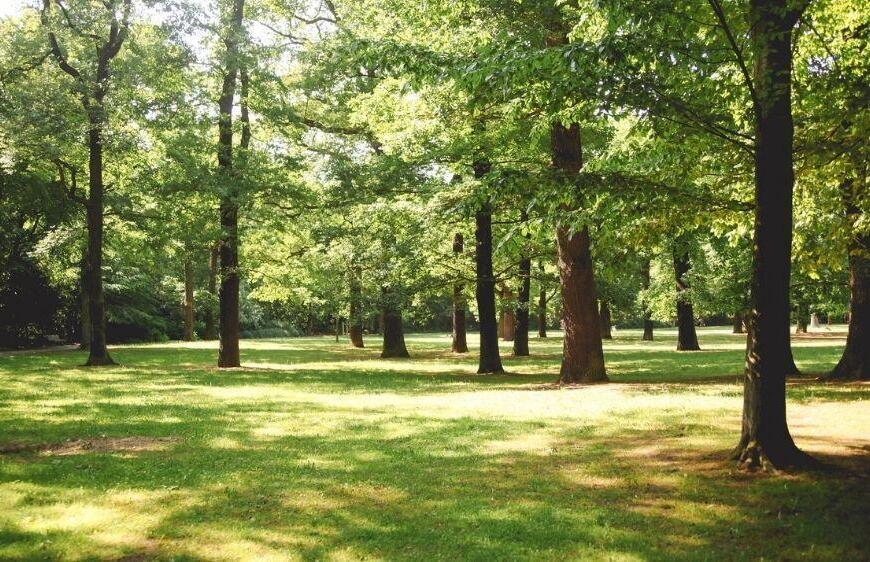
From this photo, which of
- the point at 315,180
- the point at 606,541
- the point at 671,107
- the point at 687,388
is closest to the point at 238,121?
the point at 315,180

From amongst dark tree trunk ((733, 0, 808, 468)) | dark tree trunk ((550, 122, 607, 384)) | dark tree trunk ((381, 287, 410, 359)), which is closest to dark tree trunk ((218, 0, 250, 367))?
dark tree trunk ((381, 287, 410, 359))

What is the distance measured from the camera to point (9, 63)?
2205cm

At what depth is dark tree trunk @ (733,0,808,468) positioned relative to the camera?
7.26 meters

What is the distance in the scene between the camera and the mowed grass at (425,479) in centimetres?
556

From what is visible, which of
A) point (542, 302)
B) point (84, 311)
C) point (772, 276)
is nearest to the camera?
point (772, 276)

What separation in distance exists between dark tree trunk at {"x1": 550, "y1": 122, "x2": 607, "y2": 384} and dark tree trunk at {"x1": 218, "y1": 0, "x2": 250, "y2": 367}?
983 cm

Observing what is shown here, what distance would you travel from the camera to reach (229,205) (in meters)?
20.8

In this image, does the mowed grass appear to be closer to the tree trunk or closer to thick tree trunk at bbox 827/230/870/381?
thick tree trunk at bbox 827/230/870/381

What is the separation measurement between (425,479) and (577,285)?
914cm

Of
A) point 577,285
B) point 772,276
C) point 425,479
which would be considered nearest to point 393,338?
point 577,285

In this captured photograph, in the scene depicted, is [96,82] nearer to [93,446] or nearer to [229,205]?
[229,205]

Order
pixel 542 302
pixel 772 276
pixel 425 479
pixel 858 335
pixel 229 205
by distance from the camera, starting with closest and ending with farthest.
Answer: pixel 772 276
pixel 425 479
pixel 858 335
pixel 229 205
pixel 542 302

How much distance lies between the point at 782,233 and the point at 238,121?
60.2 ft

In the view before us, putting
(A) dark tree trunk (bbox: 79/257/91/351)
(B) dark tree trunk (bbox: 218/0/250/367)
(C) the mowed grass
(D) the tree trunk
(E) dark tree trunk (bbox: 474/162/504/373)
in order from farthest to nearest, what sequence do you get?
(A) dark tree trunk (bbox: 79/257/91/351) < (D) the tree trunk < (E) dark tree trunk (bbox: 474/162/504/373) < (B) dark tree trunk (bbox: 218/0/250/367) < (C) the mowed grass
